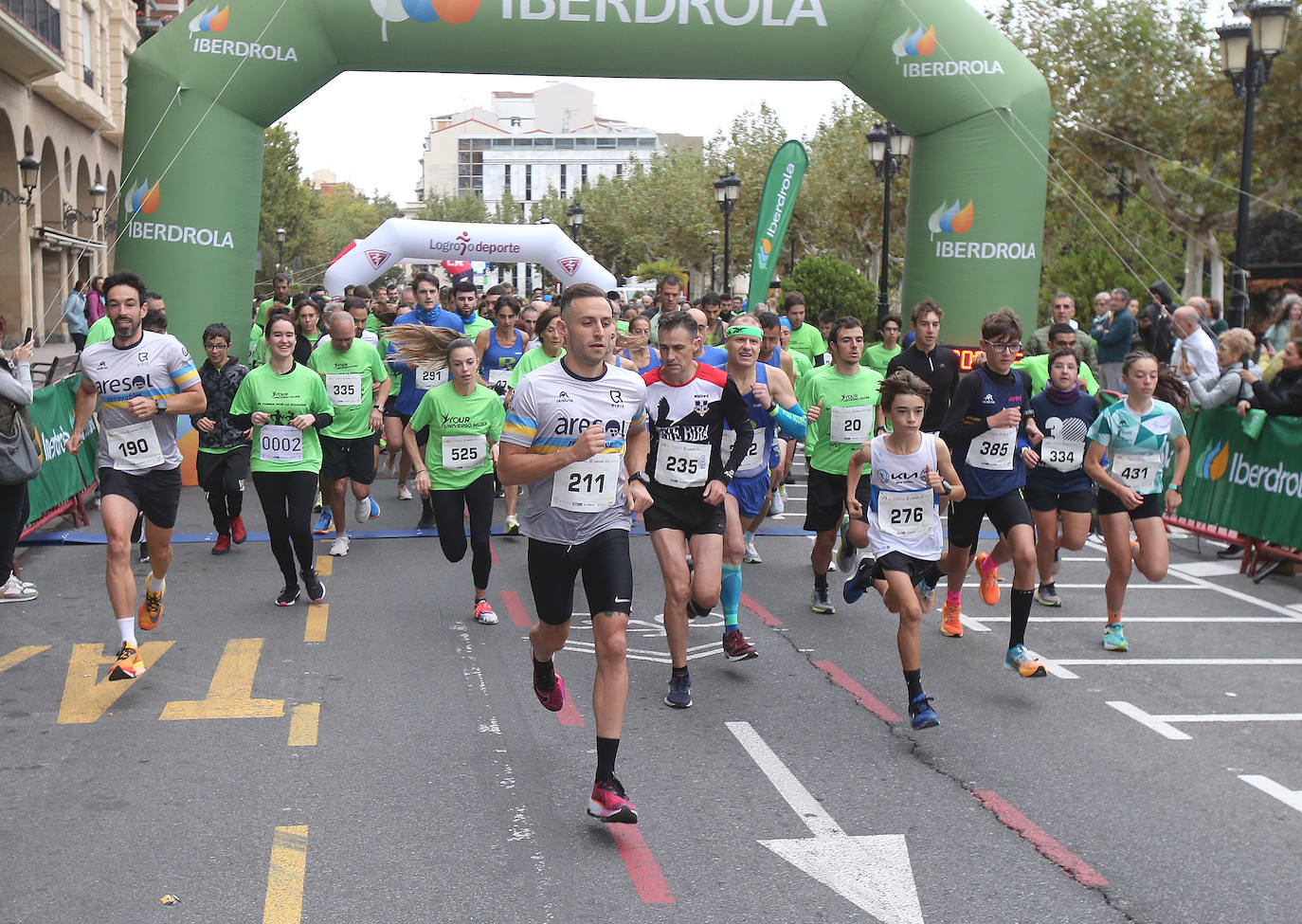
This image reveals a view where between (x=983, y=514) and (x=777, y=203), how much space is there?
1149cm

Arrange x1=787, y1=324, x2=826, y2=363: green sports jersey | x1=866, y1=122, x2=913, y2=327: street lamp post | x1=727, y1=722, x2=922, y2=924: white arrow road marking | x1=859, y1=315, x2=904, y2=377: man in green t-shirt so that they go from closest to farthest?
x1=727, y1=722, x2=922, y2=924: white arrow road marking < x1=859, y1=315, x2=904, y2=377: man in green t-shirt < x1=787, y1=324, x2=826, y2=363: green sports jersey < x1=866, y1=122, x2=913, y2=327: street lamp post

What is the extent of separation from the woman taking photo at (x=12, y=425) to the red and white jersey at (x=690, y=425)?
3.53 m

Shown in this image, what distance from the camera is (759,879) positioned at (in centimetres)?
457

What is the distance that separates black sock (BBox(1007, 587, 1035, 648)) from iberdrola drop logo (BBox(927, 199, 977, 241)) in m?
7.22

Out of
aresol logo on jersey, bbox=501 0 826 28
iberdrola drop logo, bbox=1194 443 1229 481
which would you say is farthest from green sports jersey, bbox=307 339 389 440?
iberdrola drop logo, bbox=1194 443 1229 481

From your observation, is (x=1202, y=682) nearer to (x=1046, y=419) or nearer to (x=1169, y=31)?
(x=1046, y=419)

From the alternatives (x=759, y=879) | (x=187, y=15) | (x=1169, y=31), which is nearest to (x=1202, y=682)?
(x=759, y=879)

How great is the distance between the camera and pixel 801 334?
14797 mm

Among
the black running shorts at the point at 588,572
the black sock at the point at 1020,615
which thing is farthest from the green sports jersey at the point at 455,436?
the black sock at the point at 1020,615

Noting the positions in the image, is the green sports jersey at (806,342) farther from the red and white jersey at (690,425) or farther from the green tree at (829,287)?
the green tree at (829,287)

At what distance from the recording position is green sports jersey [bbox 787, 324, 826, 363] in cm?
1473

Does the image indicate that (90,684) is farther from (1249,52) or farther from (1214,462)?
(1249,52)

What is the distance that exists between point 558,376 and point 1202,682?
4.36 meters

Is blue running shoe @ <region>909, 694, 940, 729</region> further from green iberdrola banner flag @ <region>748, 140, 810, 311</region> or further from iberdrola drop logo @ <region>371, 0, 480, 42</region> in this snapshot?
green iberdrola banner flag @ <region>748, 140, 810, 311</region>
